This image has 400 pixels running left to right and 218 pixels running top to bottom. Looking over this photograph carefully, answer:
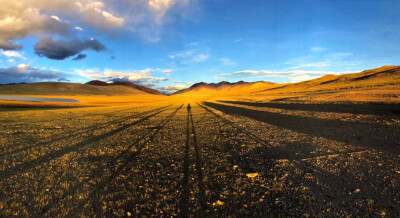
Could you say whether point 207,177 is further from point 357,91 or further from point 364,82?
point 364,82

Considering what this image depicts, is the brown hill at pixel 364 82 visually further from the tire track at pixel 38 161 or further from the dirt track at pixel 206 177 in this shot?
the tire track at pixel 38 161

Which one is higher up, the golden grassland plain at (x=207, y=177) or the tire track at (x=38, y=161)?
the tire track at (x=38, y=161)

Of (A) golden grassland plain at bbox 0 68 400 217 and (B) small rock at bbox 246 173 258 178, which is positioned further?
(B) small rock at bbox 246 173 258 178

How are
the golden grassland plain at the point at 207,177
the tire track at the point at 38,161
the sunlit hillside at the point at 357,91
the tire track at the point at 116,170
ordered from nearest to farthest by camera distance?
the golden grassland plain at the point at 207,177, the tire track at the point at 116,170, the tire track at the point at 38,161, the sunlit hillside at the point at 357,91

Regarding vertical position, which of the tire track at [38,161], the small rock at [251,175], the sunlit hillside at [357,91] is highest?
the sunlit hillside at [357,91]

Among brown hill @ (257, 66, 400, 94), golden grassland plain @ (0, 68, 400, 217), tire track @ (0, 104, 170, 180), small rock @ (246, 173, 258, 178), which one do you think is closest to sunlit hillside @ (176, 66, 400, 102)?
brown hill @ (257, 66, 400, 94)

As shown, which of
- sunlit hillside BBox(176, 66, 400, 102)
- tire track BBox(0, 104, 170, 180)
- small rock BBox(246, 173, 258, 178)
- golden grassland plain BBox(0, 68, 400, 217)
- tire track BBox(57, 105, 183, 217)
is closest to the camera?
golden grassland plain BBox(0, 68, 400, 217)

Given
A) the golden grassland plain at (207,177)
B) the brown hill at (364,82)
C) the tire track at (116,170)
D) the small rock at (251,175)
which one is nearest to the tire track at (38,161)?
the golden grassland plain at (207,177)

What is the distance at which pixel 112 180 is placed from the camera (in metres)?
6.08

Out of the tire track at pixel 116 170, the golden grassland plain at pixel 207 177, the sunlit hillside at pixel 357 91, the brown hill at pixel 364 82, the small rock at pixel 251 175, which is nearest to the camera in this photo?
the golden grassland plain at pixel 207 177

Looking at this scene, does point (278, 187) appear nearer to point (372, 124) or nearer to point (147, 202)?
point (147, 202)

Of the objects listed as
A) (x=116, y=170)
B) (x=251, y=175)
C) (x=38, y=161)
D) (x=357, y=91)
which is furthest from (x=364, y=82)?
(x=38, y=161)

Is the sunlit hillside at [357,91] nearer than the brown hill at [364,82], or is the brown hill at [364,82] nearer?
the sunlit hillside at [357,91]

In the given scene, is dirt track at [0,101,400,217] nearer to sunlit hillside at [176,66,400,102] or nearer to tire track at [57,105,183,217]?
tire track at [57,105,183,217]
